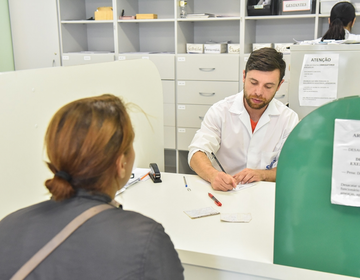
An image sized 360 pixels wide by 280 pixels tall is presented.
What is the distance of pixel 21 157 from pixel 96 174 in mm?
593

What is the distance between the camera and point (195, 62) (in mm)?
3439

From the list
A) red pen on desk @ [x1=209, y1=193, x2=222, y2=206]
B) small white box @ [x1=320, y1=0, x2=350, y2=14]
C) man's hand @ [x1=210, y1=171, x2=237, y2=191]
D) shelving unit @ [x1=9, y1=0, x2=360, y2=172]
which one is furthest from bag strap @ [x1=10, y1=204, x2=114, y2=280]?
small white box @ [x1=320, y1=0, x2=350, y2=14]

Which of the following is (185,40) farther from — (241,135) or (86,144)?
(86,144)

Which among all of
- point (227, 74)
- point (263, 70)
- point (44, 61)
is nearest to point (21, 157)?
point (263, 70)

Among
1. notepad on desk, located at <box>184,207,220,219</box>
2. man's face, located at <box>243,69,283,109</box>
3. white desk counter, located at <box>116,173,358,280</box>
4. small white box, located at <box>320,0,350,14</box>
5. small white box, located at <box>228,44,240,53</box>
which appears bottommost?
white desk counter, located at <box>116,173,358,280</box>

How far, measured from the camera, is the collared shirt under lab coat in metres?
2.05

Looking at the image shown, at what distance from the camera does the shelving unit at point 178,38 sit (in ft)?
11.1

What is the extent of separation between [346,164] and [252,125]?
45.4 inches

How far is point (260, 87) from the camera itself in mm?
2002

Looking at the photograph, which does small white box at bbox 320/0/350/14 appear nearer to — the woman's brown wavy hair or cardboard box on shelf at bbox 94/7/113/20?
cardboard box on shelf at bbox 94/7/113/20

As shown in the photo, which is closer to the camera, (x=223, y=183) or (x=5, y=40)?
(x=223, y=183)

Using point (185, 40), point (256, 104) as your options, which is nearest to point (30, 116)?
point (256, 104)

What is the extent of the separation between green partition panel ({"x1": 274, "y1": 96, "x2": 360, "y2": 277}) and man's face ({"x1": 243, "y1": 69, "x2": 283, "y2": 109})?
103 cm

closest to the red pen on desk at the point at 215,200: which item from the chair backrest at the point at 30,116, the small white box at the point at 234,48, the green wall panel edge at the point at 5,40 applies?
the chair backrest at the point at 30,116
